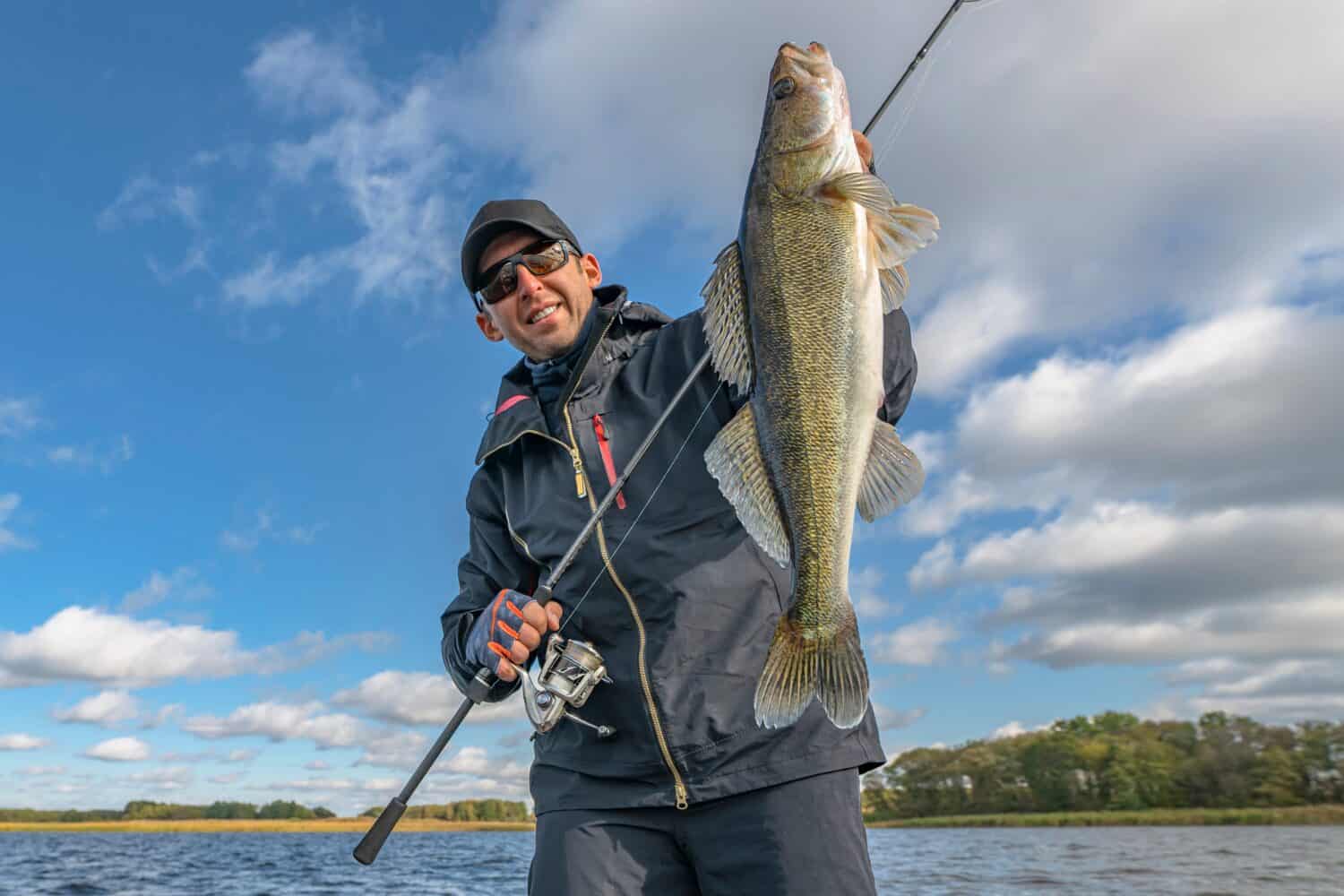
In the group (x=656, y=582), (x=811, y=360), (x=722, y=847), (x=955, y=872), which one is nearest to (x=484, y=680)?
(x=656, y=582)

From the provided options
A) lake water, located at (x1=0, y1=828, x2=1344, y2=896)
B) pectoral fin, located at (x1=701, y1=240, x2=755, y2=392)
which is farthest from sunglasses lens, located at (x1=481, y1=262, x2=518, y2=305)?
lake water, located at (x1=0, y1=828, x2=1344, y2=896)

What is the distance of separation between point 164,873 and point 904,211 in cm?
5049

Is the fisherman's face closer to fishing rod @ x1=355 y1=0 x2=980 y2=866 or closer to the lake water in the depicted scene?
fishing rod @ x1=355 y1=0 x2=980 y2=866

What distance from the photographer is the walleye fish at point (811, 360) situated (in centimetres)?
279

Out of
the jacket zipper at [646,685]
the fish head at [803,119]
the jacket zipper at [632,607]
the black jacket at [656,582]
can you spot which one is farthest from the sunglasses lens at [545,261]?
the fish head at [803,119]

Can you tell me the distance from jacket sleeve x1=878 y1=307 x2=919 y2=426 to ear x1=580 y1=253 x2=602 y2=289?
69.5 inches

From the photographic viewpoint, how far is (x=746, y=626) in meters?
3.31

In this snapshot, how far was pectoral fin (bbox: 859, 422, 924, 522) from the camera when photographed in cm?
295

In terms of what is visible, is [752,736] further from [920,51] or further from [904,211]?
[920,51]

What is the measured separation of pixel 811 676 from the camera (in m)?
2.86

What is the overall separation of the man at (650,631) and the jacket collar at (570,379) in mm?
10


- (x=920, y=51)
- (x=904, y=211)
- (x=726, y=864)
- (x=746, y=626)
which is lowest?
(x=726, y=864)

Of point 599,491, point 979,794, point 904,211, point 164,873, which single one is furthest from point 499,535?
point 979,794

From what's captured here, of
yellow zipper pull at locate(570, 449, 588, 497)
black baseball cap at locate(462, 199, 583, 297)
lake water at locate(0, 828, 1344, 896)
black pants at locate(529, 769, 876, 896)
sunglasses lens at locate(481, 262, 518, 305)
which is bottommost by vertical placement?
lake water at locate(0, 828, 1344, 896)
